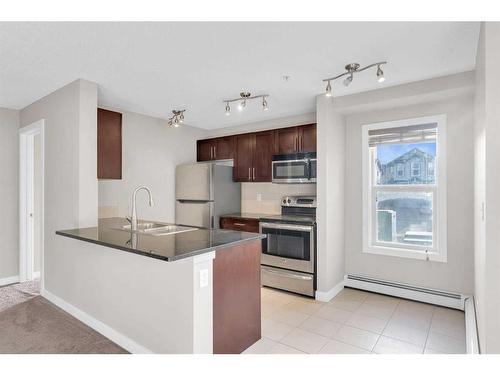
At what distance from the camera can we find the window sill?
323 cm

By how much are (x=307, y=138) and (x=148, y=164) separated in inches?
96.2

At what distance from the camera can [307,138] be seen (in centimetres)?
391

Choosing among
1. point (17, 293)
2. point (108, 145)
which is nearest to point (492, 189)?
point (108, 145)

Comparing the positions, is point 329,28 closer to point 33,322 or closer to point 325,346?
point 325,346

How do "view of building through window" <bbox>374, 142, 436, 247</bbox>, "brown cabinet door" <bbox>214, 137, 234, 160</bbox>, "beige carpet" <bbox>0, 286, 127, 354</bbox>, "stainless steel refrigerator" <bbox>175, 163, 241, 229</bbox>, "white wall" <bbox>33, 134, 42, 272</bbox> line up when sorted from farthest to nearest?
1. "brown cabinet door" <bbox>214, 137, 234, 160</bbox>
2. "stainless steel refrigerator" <bbox>175, 163, 241, 229</bbox>
3. "white wall" <bbox>33, 134, 42, 272</bbox>
4. "view of building through window" <bbox>374, 142, 436, 247</bbox>
5. "beige carpet" <bbox>0, 286, 127, 354</bbox>

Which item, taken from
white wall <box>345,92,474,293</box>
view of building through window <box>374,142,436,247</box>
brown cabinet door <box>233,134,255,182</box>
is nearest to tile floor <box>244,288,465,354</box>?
white wall <box>345,92,474,293</box>

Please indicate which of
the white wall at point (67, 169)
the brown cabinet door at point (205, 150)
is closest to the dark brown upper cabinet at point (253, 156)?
the brown cabinet door at point (205, 150)

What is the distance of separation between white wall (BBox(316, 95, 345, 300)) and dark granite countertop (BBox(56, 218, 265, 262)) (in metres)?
1.34

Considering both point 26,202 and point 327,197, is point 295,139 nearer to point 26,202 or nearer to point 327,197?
point 327,197

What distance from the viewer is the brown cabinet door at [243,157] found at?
4.52 m

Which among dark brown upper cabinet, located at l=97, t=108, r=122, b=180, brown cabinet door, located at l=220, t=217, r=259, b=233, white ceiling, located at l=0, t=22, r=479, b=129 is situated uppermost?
white ceiling, located at l=0, t=22, r=479, b=129

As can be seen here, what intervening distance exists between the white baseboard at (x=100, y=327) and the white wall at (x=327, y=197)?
2.08 m

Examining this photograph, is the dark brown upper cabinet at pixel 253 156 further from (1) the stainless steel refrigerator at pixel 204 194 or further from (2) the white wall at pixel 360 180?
(2) the white wall at pixel 360 180

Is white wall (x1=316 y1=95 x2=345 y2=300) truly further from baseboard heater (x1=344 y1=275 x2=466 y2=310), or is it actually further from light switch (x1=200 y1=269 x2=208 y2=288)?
light switch (x1=200 y1=269 x2=208 y2=288)
